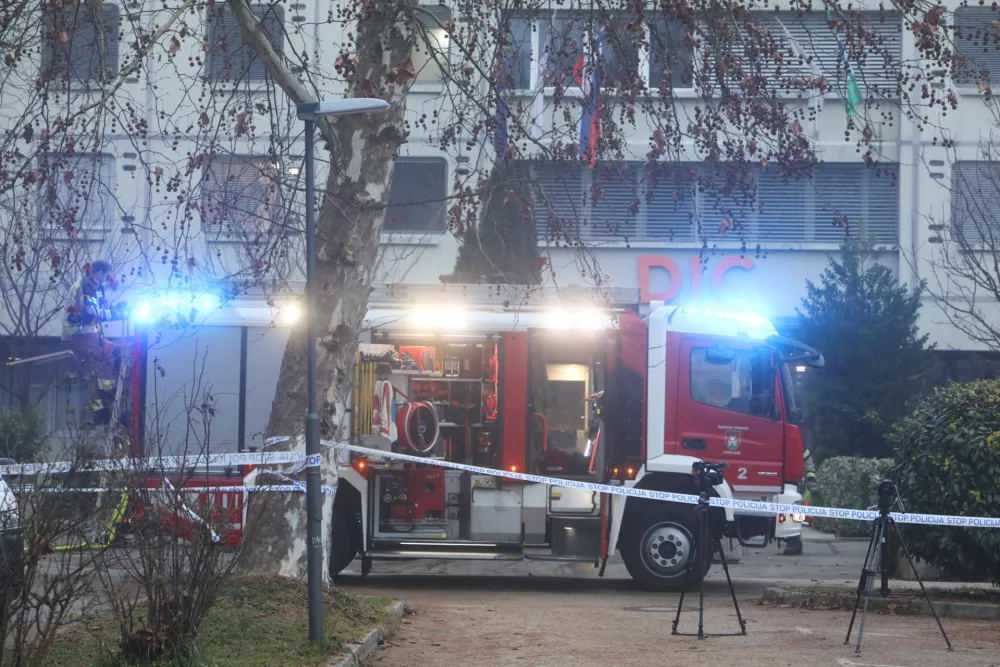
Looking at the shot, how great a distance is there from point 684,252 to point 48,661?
22.4 meters

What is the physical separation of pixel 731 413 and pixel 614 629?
4.15m

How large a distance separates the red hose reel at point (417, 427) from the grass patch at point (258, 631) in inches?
114

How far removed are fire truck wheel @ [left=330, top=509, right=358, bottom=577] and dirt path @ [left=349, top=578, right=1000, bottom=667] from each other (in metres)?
0.79

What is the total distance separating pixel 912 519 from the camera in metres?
11.7

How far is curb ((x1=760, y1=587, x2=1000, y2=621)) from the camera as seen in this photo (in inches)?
456

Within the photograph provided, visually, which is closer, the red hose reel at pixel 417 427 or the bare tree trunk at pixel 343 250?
the bare tree trunk at pixel 343 250

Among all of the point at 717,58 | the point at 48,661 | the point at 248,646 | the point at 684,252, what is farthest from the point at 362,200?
the point at 684,252

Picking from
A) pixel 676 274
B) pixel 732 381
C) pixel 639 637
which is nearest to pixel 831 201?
pixel 676 274

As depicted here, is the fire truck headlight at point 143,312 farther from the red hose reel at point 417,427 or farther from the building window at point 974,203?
the building window at point 974,203

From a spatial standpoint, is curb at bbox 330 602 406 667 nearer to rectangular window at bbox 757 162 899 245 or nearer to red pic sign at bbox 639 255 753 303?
red pic sign at bbox 639 255 753 303

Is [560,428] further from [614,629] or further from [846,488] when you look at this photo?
[846,488]

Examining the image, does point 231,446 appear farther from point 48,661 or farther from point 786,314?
point 786,314

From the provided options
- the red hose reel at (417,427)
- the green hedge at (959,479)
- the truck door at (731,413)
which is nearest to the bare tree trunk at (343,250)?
the red hose reel at (417,427)

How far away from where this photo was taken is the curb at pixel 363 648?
8.42 metres
